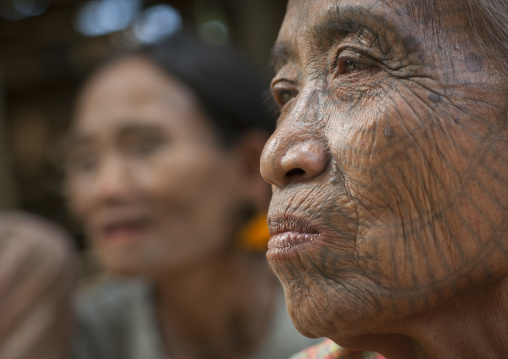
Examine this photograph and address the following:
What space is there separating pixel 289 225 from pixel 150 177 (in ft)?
3.50

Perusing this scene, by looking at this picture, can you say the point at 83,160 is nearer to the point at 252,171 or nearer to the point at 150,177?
the point at 150,177

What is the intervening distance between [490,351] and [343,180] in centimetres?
20

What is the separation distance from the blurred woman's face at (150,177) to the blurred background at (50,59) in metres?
1.79

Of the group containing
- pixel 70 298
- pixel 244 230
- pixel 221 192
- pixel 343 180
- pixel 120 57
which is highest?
pixel 343 180

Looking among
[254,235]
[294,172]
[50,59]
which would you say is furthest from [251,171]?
[50,59]

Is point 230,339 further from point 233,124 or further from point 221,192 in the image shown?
point 233,124

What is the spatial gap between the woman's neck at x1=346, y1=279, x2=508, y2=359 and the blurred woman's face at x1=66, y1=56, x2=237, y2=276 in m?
1.10

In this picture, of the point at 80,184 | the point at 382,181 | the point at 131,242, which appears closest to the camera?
the point at 382,181

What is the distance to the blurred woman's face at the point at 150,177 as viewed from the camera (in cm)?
163

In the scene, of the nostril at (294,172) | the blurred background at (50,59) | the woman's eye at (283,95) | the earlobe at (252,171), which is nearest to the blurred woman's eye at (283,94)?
the woman's eye at (283,95)

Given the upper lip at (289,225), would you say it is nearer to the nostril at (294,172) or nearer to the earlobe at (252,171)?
the nostril at (294,172)

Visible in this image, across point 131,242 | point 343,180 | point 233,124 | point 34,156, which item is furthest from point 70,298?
point 34,156

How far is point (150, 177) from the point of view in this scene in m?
1.63

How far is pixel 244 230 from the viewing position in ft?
5.77
